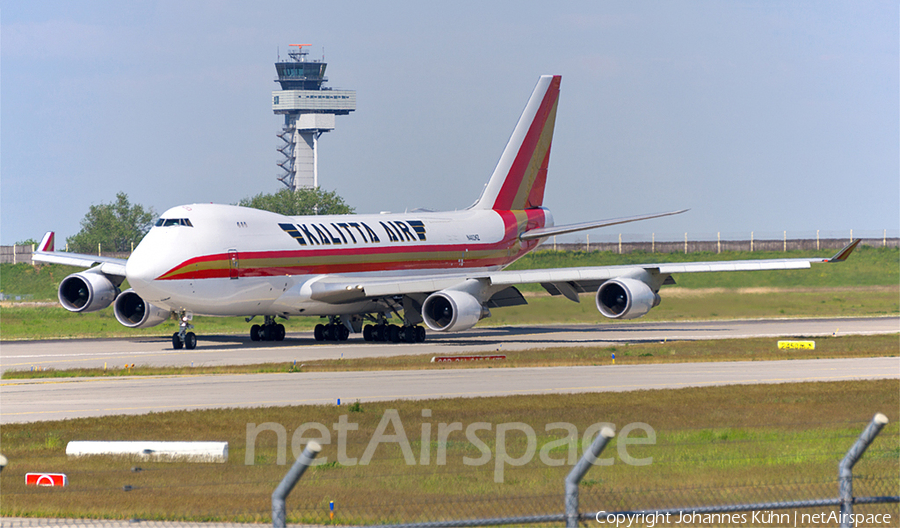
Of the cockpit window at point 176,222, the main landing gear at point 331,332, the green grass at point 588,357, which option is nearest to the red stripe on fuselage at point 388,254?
the cockpit window at point 176,222

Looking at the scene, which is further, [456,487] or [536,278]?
[536,278]

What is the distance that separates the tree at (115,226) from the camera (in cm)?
11462

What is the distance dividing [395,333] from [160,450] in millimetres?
29389

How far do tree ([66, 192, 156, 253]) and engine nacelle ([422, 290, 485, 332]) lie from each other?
74.4 meters

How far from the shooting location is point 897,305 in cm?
6762

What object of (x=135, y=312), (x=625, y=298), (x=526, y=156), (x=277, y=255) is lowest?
(x=135, y=312)

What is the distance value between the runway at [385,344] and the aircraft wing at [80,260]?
3151 millimetres

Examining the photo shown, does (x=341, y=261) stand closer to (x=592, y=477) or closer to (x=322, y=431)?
Answer: (x=322, y=431)

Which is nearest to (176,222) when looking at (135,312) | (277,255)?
(277,255)

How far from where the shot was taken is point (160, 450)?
17.7 m

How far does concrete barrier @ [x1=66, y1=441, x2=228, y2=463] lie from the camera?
57.1ft

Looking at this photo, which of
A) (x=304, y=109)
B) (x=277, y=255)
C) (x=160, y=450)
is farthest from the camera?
(x=304, y=109)

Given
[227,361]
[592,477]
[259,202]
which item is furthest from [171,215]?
[259,202]

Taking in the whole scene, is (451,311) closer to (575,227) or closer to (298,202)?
(575,227)
